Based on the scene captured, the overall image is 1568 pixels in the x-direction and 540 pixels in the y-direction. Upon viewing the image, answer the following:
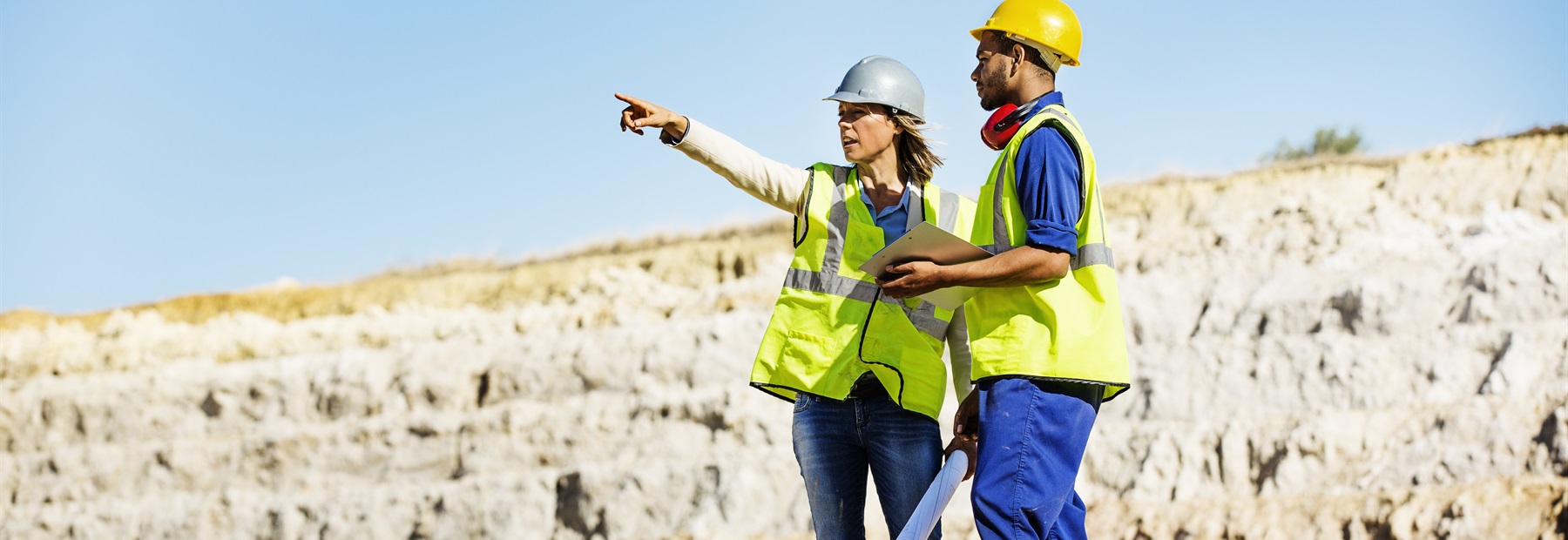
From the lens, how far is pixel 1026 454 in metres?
3.48

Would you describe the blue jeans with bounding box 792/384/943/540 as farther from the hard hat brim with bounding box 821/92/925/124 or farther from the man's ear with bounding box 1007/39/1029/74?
the man's ear with bounding box 1007/39/1029/74

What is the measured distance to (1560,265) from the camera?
11.5 metres

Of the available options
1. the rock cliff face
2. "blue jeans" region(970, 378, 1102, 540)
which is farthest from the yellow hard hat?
the rock cliff face

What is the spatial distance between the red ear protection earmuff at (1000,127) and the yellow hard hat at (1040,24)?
0.19m

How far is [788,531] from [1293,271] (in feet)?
17.4

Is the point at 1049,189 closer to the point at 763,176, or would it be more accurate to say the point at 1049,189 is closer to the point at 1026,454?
the point at 1026,454

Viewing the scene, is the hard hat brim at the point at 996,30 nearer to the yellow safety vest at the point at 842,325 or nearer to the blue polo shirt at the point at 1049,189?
the blue polo shirt at the point at 1049,189

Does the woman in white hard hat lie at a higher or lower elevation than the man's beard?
lower

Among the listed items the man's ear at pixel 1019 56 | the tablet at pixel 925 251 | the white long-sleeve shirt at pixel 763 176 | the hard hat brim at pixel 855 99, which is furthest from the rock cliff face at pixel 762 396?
the tablet at pixel 925 251

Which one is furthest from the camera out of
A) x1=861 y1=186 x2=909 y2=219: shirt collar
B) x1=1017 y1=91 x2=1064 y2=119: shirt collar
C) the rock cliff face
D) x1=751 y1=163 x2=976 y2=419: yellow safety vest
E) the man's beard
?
the rock cliff face

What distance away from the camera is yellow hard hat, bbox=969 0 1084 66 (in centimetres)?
379

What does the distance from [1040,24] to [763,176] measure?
3.14 ft

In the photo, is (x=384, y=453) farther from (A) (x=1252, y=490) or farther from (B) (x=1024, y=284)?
(B) (x=1024, y=284)

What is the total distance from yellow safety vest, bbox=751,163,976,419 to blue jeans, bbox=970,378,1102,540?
0.54 metres
